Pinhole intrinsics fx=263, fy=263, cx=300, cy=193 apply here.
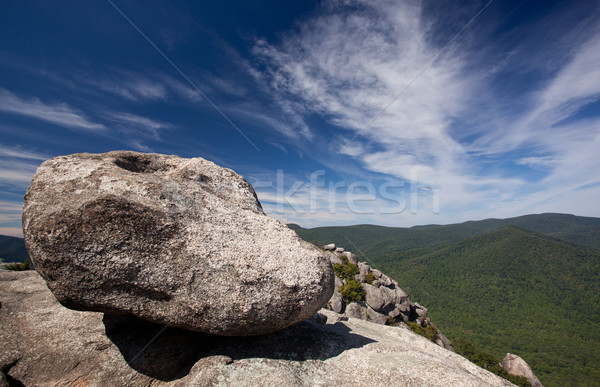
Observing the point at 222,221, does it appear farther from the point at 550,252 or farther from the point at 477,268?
the point at 550,252

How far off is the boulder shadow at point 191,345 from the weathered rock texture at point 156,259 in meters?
0.81

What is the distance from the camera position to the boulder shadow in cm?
754

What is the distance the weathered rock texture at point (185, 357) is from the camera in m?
6.94

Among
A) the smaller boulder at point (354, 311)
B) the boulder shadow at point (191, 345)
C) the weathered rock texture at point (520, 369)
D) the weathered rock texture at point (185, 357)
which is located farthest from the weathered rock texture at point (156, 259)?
the weathered rock texture at point (520, 369)

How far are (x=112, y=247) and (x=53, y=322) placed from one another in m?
4.97

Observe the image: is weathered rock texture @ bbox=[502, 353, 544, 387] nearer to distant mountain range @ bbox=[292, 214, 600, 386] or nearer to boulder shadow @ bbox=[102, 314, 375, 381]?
boulder shadow @ bbox=[102, 314, 375, 381]

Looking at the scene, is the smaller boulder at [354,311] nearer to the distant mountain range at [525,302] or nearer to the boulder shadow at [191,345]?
the boulder shadow at [191,345]

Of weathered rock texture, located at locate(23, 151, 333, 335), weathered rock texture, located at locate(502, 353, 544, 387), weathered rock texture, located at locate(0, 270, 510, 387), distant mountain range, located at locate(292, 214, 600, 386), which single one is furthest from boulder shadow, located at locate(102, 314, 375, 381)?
distant mountain range, located at locate(292, 214, 600, 386)

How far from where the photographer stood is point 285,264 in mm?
7605

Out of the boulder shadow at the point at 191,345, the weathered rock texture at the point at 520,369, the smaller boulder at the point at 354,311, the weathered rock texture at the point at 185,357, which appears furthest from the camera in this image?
Result: the smaller boulder at the point at 354,311

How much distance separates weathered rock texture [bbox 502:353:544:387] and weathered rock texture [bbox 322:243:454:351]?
6.72 meters

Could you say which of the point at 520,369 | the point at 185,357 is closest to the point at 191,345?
the point at 185,357

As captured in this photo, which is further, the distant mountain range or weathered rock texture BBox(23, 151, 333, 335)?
the distant mountain range

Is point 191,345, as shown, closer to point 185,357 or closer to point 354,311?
point 185,357
